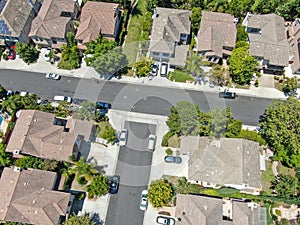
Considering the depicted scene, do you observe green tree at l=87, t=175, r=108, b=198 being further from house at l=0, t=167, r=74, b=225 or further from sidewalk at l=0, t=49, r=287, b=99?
sidewalk at l=0, t=49, r=287, b=99

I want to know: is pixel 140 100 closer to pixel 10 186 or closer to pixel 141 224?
pixel 141 224

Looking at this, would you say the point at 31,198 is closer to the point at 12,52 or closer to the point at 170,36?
the point at 12,52

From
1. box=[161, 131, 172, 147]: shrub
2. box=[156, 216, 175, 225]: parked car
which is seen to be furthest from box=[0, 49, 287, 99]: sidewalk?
box=[156, 216, 175, 225]: parked car

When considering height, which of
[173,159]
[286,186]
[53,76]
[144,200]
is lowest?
[144,200]

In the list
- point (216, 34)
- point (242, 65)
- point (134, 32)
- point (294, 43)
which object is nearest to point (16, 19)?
point (134, 32)

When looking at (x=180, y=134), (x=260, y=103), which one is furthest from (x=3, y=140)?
(x=260, y=103)
